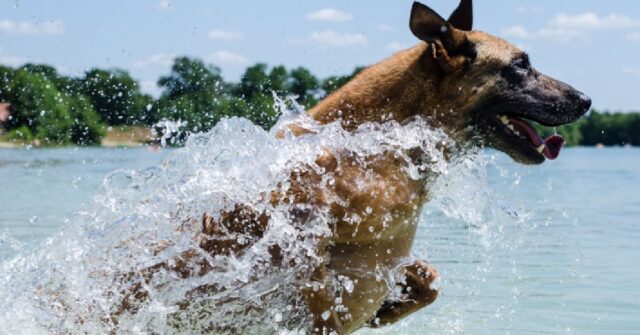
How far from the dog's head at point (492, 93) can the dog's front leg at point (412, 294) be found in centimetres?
91

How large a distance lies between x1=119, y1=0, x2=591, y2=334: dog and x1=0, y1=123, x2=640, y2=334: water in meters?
0.14

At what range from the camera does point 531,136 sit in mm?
5535

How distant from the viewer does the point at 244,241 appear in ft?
17.0

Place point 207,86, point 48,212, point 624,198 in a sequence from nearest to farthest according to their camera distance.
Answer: point 207,86
point 48,212
point 624,198

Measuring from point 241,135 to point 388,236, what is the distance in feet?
3.45

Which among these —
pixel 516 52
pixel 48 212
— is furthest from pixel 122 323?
pixel 48 212

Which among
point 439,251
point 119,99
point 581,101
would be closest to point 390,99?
point 581,101

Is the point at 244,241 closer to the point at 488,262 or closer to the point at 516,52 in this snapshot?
the point at 516,52

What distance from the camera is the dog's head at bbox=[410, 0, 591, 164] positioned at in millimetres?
5332

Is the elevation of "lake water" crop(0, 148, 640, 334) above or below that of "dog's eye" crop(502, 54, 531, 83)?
below

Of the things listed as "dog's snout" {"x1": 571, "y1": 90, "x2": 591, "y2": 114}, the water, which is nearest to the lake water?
the water

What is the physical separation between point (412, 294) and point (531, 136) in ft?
3.99

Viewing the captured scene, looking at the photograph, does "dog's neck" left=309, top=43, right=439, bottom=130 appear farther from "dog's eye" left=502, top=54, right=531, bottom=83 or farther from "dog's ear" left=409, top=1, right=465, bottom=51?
"dog's eye" left=502, top=54, right=531, bottom=83

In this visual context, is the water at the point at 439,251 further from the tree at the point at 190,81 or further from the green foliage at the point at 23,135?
the green foliage at the point at 23,135
